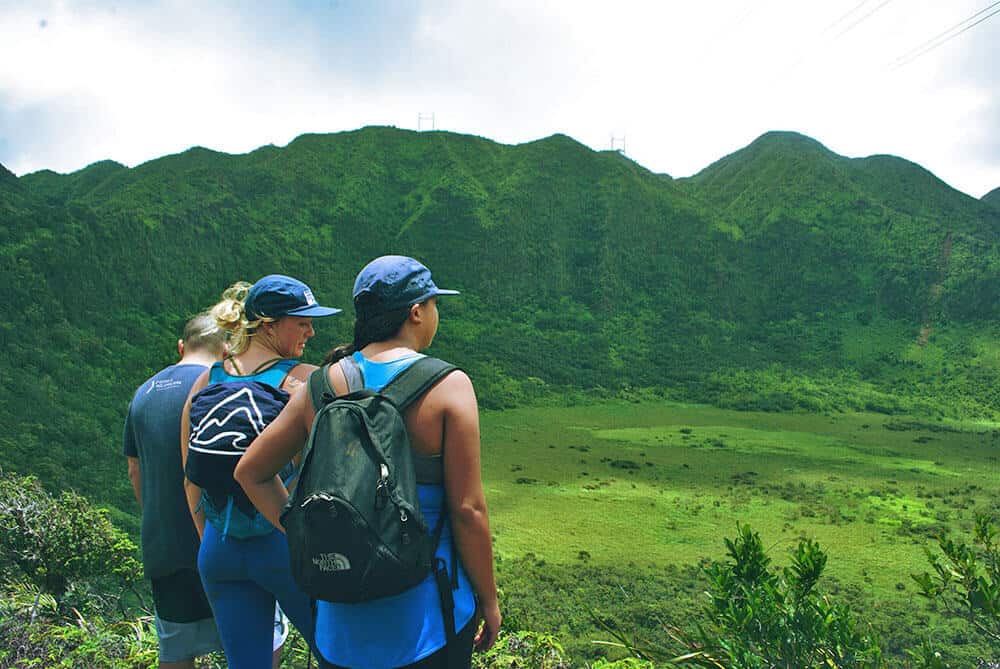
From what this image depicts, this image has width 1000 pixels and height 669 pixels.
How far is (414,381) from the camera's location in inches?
48.1

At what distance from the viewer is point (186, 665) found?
180 centimetres

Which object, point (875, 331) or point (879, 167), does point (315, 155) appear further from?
point (879, 167)

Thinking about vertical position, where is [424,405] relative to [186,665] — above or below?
above

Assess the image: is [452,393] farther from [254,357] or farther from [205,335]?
[205,335]

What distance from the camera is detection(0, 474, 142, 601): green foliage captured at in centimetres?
381

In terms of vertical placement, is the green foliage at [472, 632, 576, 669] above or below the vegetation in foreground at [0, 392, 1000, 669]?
above

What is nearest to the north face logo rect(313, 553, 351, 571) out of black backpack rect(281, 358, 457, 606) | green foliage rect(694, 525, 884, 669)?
black backpack rect(281, 358, 457, 606)

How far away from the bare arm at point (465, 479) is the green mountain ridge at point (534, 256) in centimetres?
1658

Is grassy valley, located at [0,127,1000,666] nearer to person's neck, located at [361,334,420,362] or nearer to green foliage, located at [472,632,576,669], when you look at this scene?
green foliage, located at [472,632,576,669]

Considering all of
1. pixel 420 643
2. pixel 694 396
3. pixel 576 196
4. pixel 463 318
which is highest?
pixel 576 196

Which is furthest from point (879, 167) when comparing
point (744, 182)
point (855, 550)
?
point (855, 550)

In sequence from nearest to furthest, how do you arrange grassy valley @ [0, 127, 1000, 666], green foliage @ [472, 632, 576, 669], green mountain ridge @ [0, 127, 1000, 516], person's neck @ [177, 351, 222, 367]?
person's neck @ [177, 351, 222, 367]
green foliage @ [472, 632, 576, 669]
grassy valley @ [0, 127, 1000, 666]
green mountain ridge @ [0, 127, 1000, 516]

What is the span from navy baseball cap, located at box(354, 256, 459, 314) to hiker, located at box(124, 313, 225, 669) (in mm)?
773

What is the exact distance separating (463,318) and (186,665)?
30529 mm
